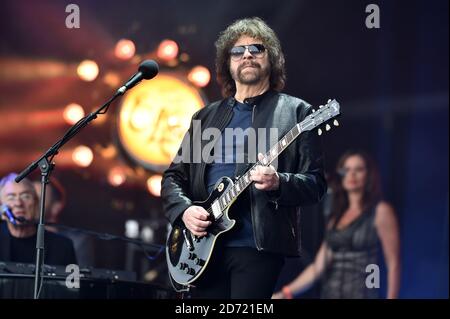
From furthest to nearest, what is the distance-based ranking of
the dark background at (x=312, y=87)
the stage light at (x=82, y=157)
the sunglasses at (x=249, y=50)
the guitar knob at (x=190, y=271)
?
the stage light at (x=82, y=157) < the dark background at (x=312, y=87) < the sunglasses at (x=249, y=50) < the guitar knob at (x=190, y=271)

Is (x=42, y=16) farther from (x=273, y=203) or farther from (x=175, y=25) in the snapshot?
(x=273, y=203)

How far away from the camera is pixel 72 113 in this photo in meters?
7.93

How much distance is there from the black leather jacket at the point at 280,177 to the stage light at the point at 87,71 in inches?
146

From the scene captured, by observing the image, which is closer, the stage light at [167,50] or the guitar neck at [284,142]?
the guitar neck at [284,142]

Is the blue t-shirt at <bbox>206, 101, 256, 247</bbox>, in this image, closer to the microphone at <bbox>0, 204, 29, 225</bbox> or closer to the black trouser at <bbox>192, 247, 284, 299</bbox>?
the black trouser at <bbox>192, 247, 284, 299</bbox>

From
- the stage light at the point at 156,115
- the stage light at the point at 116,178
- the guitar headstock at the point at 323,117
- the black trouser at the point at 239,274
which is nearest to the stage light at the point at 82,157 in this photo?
the stage light at the point at 116,178

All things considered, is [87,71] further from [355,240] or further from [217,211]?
[217,211]

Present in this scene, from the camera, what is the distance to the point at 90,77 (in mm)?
7969

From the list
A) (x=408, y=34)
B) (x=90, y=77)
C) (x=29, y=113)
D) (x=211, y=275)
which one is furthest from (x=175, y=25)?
(x=211, y=275)

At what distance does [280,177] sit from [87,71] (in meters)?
4.61

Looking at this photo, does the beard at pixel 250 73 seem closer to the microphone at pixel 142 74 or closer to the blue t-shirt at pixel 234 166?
the blue t-shirt at pixel 234 166

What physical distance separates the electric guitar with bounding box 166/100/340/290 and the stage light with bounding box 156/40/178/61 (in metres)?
4.02

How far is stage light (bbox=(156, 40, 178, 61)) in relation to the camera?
26.4 ft

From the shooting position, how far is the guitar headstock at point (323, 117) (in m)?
3.84
